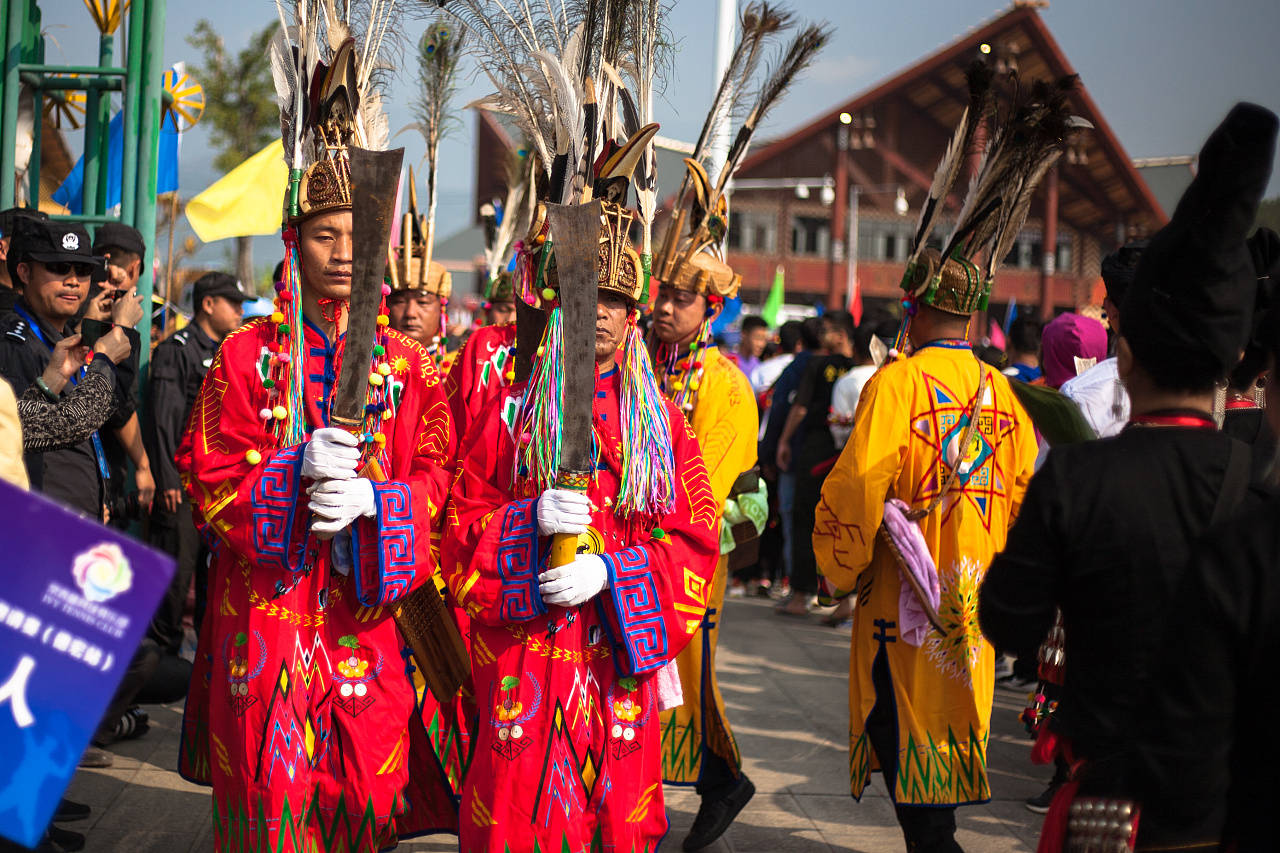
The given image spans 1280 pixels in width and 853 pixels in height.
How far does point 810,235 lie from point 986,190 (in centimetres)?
3168

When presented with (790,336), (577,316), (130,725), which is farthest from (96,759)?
(790,336)

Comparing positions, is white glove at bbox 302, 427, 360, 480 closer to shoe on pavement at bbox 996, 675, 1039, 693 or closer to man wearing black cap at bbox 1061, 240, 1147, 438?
man wearing black cap at bbox 1061, 240, 1147, 438

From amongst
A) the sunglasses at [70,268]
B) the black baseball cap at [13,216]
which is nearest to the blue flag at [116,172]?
the black baseball cap at [13,216]

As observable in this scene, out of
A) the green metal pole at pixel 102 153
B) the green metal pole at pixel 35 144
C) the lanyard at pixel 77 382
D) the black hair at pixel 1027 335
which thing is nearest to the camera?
the lanyard at pixel 77 382

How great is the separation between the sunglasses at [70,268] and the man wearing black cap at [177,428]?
153 centimetres

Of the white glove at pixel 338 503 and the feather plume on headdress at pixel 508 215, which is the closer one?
the white glove at pixel 338 503

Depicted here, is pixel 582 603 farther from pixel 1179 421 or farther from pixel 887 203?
pixel 887 203

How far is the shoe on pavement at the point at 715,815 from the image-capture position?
4.28 m

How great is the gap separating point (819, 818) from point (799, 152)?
2995 cm

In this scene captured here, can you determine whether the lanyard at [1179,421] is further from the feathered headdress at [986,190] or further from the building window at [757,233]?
the building window at [757,233]

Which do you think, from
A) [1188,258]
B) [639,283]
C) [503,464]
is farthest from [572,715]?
[1188,258]

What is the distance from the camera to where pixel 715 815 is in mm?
4301

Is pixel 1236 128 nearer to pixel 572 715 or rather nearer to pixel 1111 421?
pixel 572 715

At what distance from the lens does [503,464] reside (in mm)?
3236
